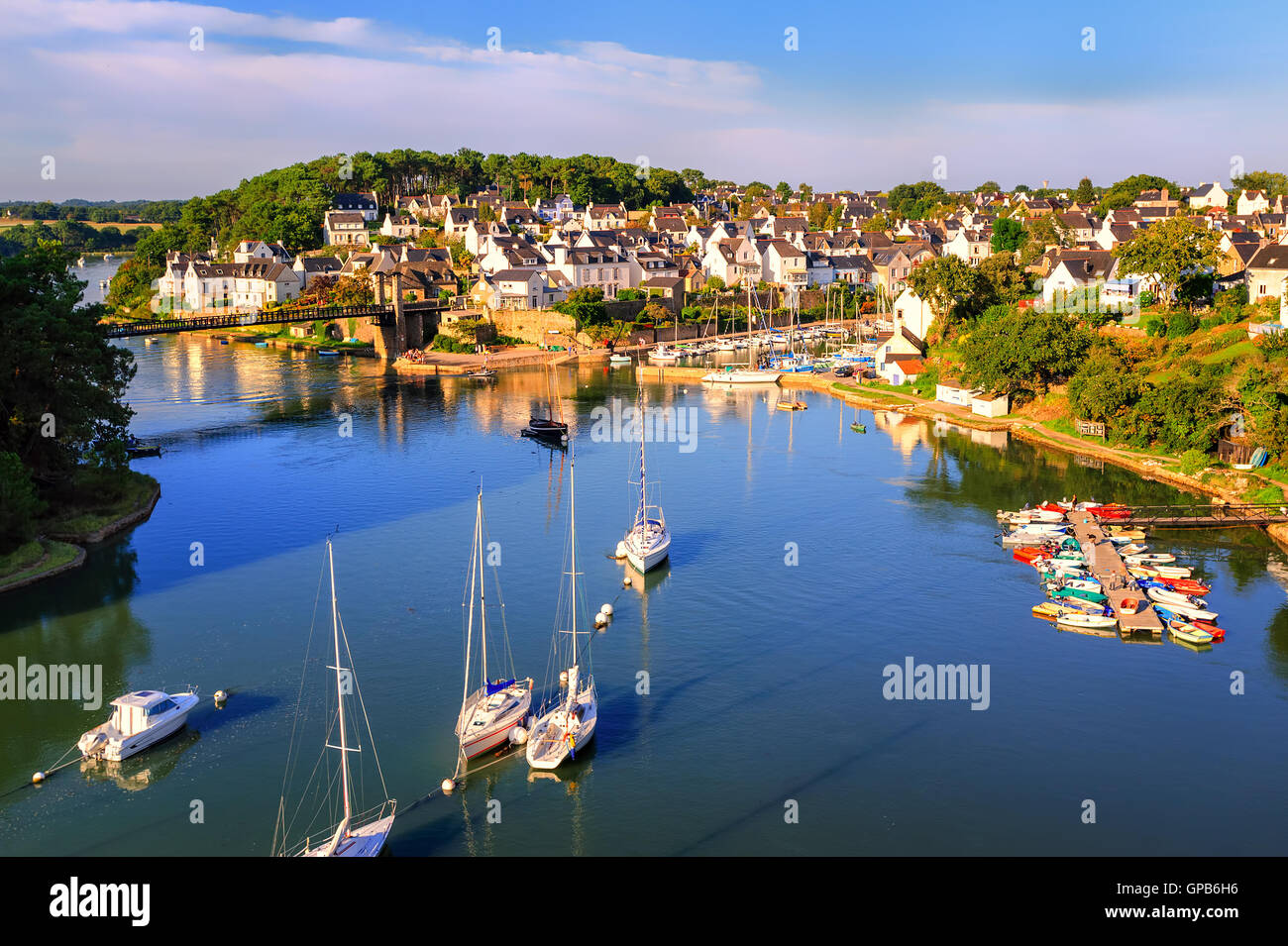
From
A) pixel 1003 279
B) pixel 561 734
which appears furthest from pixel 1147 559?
pixel 1003 279

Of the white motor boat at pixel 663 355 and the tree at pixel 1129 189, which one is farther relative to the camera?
the tree at pixel 1129 189

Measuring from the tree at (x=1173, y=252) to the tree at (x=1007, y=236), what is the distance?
3605 cm

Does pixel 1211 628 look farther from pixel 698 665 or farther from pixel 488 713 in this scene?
pixel 488 713

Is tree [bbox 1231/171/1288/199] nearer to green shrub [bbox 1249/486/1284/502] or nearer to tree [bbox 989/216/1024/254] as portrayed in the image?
tree [bbox 989/216/1024/254]

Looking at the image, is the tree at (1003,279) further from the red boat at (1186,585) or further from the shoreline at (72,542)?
the shoreline at (72,542)

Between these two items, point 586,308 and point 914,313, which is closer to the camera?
point 914,313

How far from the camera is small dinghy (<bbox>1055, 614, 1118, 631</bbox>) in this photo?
26578mm

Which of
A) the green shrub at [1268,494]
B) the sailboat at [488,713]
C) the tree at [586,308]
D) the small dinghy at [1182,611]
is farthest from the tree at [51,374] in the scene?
the tree at [586,308]

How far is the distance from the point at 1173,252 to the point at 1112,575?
3034 cm

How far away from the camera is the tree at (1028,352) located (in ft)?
156

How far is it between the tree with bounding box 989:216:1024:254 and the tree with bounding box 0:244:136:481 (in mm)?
72215

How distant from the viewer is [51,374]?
3425 centimetres

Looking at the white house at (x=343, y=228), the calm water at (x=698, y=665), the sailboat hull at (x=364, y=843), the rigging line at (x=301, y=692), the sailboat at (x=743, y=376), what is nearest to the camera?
the sailboat hull at (x=364, y=843)
